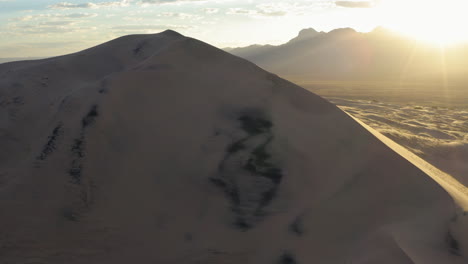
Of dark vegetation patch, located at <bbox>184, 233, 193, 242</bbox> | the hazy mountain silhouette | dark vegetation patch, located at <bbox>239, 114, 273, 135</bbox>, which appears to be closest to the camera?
dark vegetation patch, located at <bbox>184, 233, 193, 242</bbox>

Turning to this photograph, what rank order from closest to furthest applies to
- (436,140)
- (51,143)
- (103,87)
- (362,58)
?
(51,143)
(103,87)
(436,140)
(362,58)

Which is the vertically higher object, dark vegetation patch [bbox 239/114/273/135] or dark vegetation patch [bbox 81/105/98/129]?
dark vegetation patch [bbox 81/105/98/129]

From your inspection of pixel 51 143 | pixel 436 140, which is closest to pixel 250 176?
pixel 51 143

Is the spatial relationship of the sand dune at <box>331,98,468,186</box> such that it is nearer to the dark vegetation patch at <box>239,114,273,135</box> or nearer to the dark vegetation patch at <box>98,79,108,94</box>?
the dark vegetation patch at <box>239,114,273,135</box>

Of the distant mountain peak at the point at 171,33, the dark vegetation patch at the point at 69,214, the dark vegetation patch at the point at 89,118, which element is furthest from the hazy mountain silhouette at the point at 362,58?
the dark vegetation patch at the point at 69,214

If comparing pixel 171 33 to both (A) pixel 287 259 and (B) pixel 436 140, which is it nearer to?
(A) pixel 287 259

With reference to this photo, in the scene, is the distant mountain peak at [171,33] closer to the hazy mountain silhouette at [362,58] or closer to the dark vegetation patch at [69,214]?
the dark vegetation patch at [69,214]

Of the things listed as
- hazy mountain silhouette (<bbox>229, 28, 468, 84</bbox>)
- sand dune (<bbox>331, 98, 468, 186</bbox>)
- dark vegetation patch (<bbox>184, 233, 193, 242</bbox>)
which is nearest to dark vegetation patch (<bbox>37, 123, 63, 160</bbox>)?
dark vegetation patch (<bbox>184, 233, 193, 242</bbox>)

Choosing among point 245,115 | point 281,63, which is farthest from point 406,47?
point 245,115
